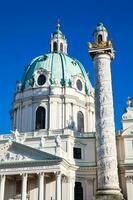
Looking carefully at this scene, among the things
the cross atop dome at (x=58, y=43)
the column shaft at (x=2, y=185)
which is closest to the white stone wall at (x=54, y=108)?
the cross atop dome at (x=58, y=43)

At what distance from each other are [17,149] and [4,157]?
1889 mm

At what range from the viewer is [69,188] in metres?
48.7

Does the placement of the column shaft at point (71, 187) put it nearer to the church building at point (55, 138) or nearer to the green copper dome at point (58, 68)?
the church building at point (55, 138)

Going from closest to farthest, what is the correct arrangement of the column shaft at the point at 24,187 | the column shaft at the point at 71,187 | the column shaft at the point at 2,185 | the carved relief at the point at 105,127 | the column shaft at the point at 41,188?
the carved relief at the point at 105,127 < the column shaft at the point at 41,188 < the column shaft at the point at 24,187 < the column shaft at the point at 2,185 < the column shaft at the point at 71,187

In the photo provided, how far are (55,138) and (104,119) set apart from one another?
1229 centimetres

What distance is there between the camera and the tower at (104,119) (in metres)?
37.3

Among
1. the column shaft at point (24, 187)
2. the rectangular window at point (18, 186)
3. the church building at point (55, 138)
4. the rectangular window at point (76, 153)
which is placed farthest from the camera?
the rectangular window at point (76, 153)

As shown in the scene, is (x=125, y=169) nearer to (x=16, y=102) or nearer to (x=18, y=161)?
(x=18, y=161)

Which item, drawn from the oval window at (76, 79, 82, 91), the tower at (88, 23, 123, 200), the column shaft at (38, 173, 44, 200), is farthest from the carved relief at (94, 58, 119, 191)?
the oval window at (76, 79, 82, 91)

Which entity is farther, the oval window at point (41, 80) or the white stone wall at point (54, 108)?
the oval window at point (41, 80)

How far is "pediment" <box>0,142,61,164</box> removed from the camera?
47.6 meters

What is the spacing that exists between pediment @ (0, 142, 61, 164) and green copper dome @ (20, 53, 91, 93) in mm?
14975

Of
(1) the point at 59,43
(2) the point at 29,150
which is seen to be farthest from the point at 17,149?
(1) the point at 59,43

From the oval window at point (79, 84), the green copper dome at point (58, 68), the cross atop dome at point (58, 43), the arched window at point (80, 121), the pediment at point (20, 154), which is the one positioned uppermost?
the cross atop dome at point (58, 43)
